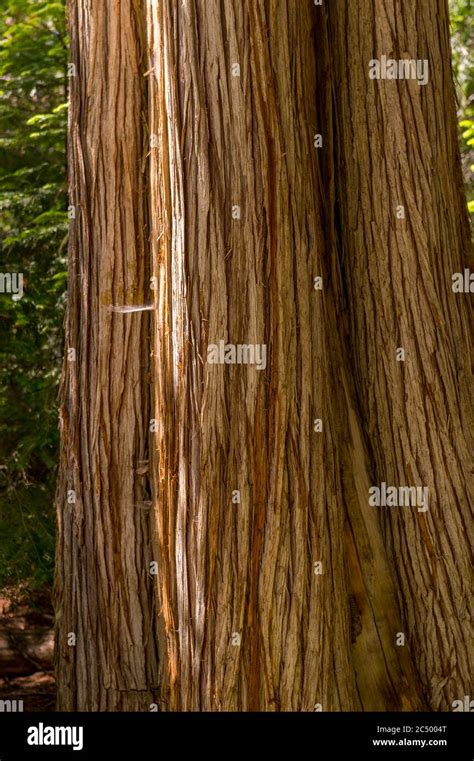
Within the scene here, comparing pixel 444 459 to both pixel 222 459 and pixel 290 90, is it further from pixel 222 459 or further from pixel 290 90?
pixel 290 90

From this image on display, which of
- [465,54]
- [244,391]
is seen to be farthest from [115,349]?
[465,54]

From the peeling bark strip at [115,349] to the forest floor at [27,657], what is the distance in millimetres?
1899

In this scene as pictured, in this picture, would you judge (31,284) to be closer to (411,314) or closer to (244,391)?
(411,314)

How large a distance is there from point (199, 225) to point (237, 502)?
1108 millimetres

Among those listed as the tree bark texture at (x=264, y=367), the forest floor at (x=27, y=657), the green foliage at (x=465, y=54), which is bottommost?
the forest floor at (x=27, y=657)

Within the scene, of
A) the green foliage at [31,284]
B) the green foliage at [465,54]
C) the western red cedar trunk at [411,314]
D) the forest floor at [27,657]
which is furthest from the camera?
the green foliage at [465,54]

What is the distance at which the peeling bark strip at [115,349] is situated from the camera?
16.0 feet

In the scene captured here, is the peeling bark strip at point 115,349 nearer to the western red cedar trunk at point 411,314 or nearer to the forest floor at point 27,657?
the western red cedar trunk at point 411,314

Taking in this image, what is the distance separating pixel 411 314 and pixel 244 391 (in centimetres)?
97

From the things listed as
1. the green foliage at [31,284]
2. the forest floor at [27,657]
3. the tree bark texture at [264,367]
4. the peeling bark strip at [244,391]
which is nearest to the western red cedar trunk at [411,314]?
the tree bark texture at [264,367]

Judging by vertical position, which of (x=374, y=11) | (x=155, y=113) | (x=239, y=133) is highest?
(x=374, y=11)

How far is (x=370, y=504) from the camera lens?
14.2ft

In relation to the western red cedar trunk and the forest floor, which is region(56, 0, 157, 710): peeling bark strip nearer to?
the western red cedar trunk
